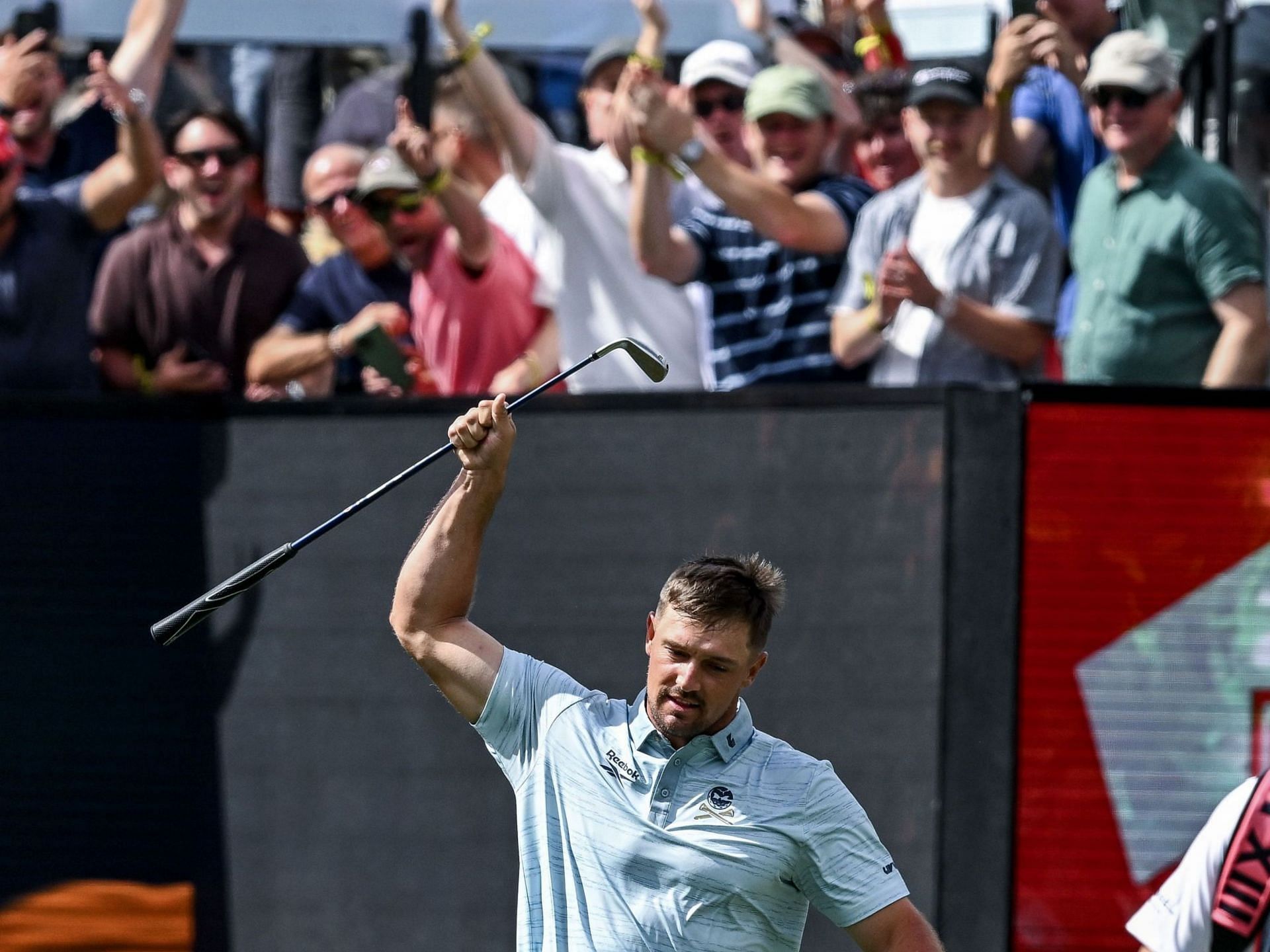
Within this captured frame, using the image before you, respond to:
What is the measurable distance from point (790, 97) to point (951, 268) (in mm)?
818

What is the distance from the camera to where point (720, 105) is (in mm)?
7824

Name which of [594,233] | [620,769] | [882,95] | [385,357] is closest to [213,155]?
[385,357]

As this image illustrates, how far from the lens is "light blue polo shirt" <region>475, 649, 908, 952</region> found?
428 centimetres

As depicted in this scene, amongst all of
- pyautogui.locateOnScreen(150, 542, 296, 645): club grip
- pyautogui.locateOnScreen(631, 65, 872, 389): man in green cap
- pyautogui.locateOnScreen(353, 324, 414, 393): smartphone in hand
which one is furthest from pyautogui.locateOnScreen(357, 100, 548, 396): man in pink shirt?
pyautogui.locateOnScreen(150, 542, 296, 645): club grip

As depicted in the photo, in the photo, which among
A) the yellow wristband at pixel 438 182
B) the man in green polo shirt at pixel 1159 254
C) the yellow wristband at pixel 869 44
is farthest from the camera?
the yellow wristband at pixel 869 44

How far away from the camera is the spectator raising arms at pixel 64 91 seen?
8023 millimetres

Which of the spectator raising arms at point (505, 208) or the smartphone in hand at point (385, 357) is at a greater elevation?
the spectator raising arms at point (505, 208)

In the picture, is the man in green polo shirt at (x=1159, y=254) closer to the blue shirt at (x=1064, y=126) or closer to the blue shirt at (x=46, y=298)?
the blue shirt at (x=1064, y=126)

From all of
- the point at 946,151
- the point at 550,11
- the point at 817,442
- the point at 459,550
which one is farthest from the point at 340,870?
the point at 550,11

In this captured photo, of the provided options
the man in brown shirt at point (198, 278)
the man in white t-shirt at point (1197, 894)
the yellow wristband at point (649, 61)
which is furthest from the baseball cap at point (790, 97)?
the man in white t-shirt at point (1197, 894)

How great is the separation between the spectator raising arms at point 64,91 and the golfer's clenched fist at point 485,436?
11.9 ft

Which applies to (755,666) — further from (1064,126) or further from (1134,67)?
(1064,126)

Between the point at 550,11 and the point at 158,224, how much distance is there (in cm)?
176

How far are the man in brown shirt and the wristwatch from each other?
5.73 feet
